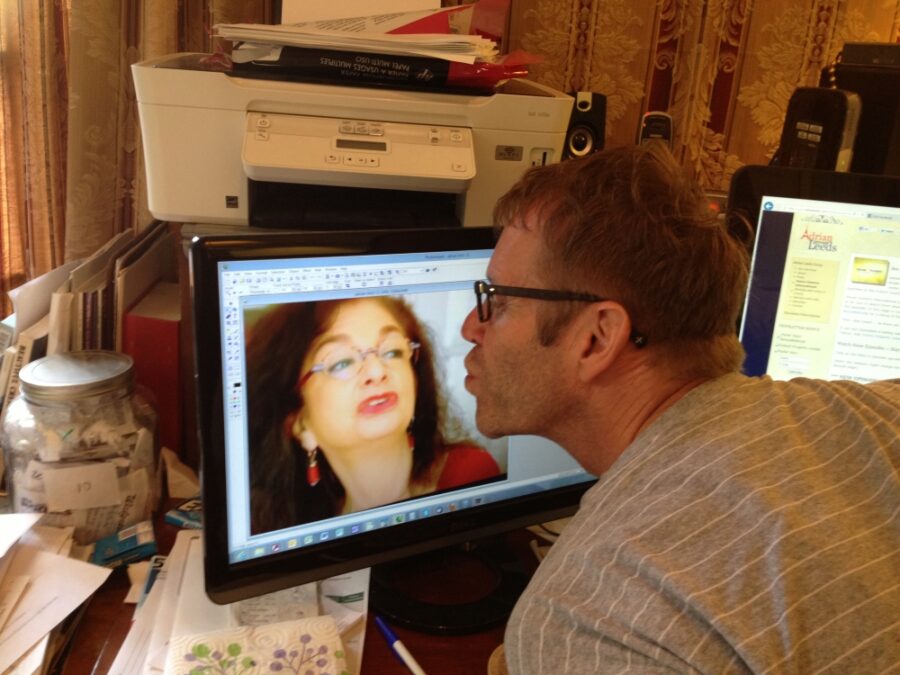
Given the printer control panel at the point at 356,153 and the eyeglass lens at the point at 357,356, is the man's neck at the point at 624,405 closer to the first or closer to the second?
the eyeglass lens at the point at 357,356

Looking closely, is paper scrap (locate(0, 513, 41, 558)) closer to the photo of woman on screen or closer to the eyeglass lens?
the photo of woman on screen

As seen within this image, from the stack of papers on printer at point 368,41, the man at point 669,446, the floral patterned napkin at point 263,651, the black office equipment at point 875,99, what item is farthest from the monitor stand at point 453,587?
the black office equipment at point 875,99

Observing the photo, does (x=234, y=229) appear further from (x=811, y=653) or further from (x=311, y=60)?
(x=811, y=653)

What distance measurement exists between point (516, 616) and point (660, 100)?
54.0 inches

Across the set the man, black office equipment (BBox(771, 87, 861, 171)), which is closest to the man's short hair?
the man

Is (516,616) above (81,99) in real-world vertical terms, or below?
below

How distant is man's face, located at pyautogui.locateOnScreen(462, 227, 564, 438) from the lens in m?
0.74

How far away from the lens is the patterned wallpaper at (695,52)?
1588 millimetres

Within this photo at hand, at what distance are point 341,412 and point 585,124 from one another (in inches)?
31.6

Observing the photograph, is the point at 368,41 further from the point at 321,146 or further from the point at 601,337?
the point at 601,337

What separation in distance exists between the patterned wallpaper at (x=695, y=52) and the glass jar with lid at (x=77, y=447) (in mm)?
1087

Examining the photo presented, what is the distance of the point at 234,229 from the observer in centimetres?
111

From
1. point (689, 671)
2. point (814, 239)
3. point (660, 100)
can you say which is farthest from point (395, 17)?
point (689, 671)

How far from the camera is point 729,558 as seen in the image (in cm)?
51
